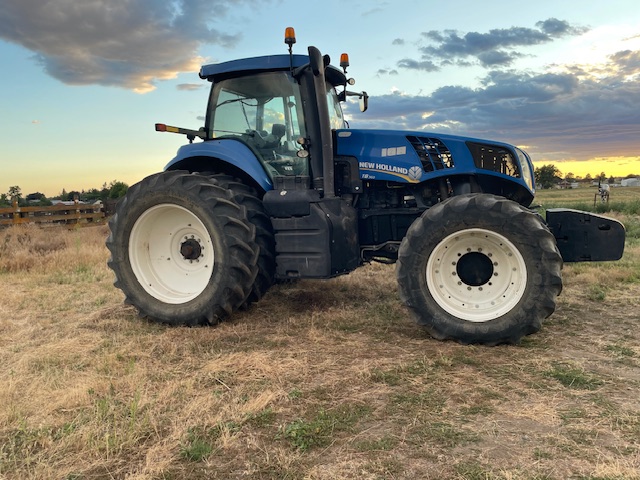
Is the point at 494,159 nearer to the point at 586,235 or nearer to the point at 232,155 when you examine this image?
the point at 586,235

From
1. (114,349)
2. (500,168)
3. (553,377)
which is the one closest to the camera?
(553,377)

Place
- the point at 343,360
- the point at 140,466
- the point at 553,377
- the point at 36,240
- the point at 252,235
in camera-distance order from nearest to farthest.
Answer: the point at 140,466
the point at 553,377
the point at 343,360
the point at 252,235
the point at 36,240

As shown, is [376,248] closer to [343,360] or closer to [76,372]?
[343,360]

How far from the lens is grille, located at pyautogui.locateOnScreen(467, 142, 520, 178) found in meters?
5.10

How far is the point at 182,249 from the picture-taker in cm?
532

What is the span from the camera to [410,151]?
202 inches

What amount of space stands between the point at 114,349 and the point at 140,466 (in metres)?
2.05

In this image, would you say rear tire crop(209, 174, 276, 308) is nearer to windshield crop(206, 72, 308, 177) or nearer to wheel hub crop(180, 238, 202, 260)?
windshield crop(206, 72, 308, 177)

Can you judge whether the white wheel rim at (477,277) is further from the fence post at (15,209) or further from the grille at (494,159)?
the fence post at (15,209)

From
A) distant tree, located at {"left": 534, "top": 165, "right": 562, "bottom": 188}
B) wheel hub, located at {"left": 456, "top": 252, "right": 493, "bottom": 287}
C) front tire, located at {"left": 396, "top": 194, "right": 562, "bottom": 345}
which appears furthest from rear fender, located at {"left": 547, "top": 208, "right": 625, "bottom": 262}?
distant tree, located at {"left": 534, "top": 165, "right": 562, "bottom": 188}

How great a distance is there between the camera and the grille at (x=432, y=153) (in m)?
5.12

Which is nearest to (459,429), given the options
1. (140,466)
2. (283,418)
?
(283,418)

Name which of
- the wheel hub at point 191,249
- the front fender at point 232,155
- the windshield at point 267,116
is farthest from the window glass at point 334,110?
the wheel hub at point 191,249

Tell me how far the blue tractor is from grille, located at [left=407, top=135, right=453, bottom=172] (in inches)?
0.5
